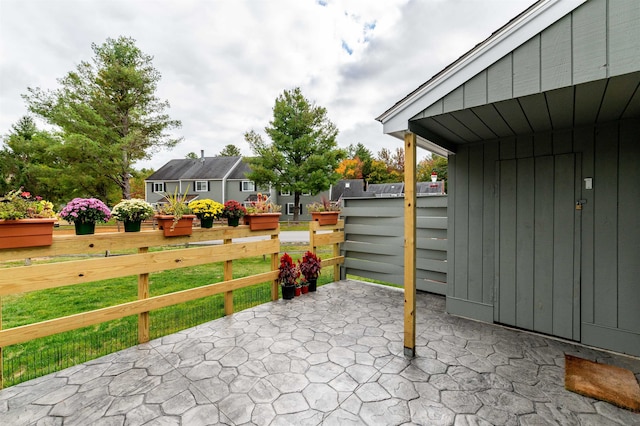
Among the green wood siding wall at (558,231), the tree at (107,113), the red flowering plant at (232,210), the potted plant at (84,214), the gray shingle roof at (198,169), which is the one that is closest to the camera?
the potted plant at (84,214)

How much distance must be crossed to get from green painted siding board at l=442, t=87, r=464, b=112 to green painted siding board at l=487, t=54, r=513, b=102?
20cm

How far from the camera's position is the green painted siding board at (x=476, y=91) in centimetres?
200

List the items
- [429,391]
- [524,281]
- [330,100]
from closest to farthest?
[429,391], [524,281], [330,100]

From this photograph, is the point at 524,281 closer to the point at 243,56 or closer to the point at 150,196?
the point at 243,56

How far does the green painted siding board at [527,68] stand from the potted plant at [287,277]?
10.8ft

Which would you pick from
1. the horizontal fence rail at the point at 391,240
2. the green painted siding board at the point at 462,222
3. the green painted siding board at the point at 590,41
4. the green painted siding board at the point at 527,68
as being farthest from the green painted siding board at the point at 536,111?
the horizontal fence rail at the point at 391,240

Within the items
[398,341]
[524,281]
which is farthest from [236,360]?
[524,281]

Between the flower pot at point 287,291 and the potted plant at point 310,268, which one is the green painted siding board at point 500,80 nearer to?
the potted plant at point 310,268

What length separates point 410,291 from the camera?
99.2 inches

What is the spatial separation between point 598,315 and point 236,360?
137 inches

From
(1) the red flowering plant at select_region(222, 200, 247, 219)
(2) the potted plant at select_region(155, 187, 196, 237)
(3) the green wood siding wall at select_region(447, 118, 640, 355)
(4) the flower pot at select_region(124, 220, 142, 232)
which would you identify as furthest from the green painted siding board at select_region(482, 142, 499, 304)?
(4) the flower pot at select_region(124, 220, 142, 232)

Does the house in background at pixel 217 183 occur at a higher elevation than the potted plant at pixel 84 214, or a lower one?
higher

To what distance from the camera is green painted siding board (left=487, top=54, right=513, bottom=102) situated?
1.88 meters

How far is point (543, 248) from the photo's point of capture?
9.53 ft
